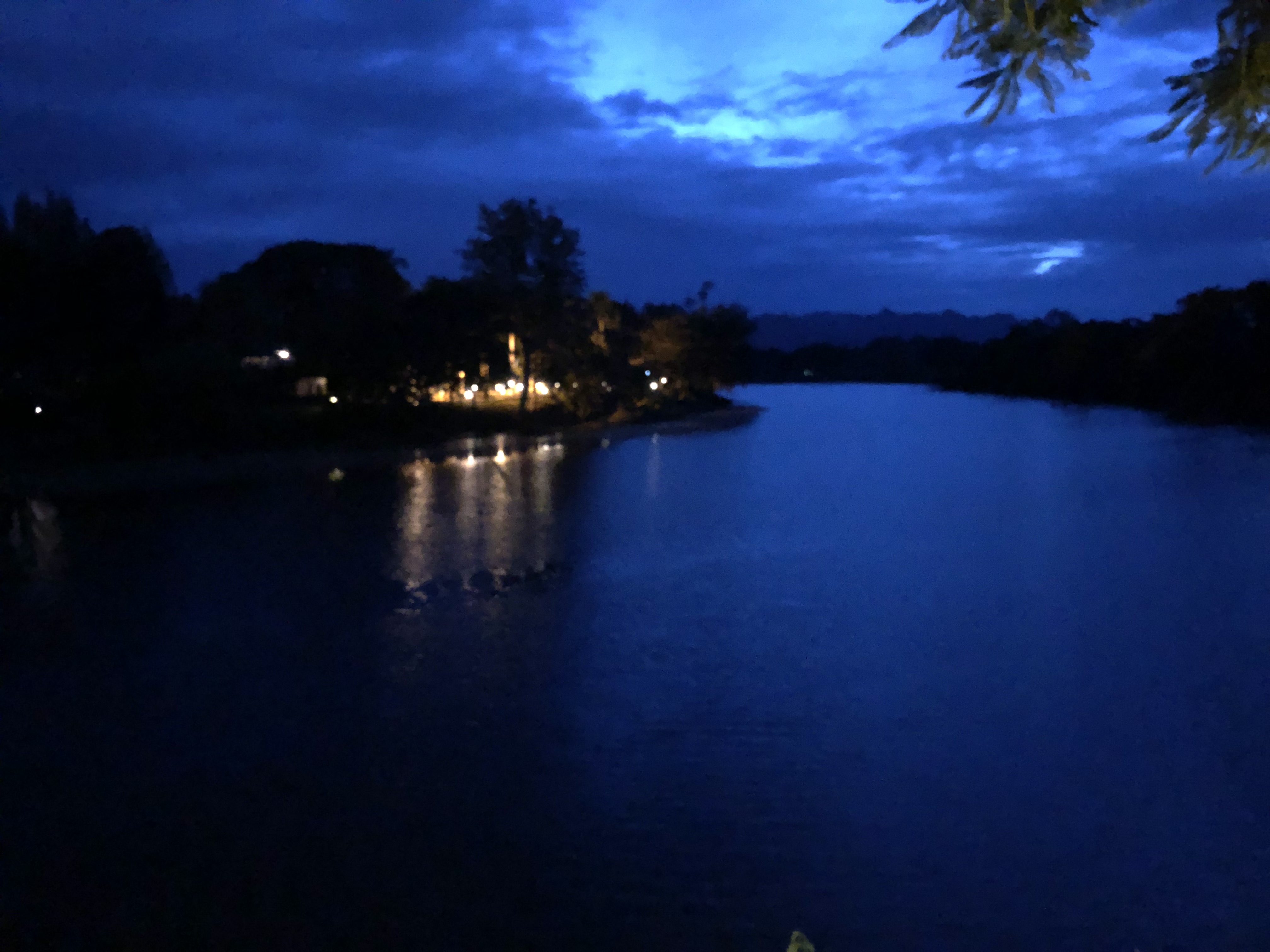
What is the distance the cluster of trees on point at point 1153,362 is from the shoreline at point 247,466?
34.2 m

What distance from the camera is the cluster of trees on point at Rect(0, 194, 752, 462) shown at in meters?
29.3

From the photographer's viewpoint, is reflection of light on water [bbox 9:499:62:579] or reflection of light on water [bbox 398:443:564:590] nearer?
reflection of light on water [bbox 398:443:564:590]

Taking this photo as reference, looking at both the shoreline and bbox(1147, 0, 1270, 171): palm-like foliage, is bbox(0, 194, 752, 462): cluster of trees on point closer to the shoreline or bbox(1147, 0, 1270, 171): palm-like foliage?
the shoreline

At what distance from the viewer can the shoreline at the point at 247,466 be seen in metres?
25.2

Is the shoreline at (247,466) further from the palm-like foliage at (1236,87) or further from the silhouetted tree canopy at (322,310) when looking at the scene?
the palm-like foliage at (1236,87)

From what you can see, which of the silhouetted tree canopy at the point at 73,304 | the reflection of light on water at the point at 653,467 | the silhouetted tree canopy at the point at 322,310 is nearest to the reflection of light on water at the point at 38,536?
the silhouetted tree canopy at the point at 73,304

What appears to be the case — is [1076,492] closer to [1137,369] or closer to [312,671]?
[312,671]

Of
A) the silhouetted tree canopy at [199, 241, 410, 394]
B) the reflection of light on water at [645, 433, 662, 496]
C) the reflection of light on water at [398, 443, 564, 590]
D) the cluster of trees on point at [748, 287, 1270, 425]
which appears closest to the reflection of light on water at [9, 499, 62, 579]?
the reflection of light on water at [398, 443, 564, 590]

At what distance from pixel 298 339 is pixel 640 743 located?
4113 centimetres

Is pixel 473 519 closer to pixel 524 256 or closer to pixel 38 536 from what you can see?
pixel 38 536

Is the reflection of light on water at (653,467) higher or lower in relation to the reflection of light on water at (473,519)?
lower

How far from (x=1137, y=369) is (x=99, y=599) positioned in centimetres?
7100

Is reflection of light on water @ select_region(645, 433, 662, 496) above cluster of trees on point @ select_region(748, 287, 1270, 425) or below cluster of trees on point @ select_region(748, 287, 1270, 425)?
below

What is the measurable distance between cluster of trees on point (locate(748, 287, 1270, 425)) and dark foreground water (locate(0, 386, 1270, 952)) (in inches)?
1834
